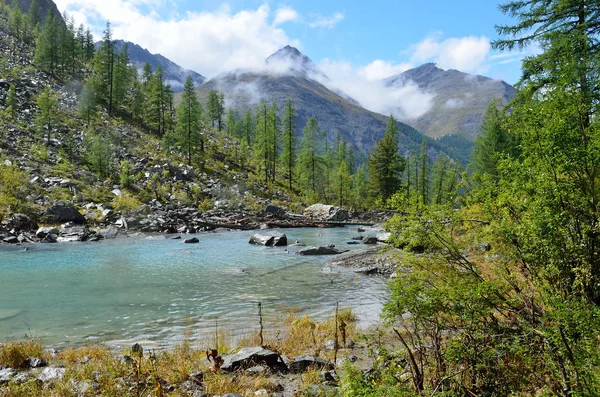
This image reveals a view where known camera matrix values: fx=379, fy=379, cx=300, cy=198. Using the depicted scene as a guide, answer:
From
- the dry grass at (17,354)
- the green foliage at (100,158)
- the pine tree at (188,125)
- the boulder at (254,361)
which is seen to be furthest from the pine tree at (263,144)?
the boulder at (254,361)

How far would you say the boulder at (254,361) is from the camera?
755 centimetres

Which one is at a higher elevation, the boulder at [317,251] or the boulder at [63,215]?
the boulder at [63,215]

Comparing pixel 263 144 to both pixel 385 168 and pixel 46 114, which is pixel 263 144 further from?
pixel 46 114

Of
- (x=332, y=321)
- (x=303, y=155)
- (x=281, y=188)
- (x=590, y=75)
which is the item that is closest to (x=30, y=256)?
(x=332, y=321)

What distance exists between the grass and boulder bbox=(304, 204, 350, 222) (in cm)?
4443

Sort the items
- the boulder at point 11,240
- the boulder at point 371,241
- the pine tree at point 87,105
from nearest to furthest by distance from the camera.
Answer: the boulder at point 11,240 < the boulder at point 371,241 < the pine tree at point 87,105

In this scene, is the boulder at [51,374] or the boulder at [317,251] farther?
the boulder at [317,251]

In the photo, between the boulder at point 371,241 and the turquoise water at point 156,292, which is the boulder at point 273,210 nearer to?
the boulder at point 371,241

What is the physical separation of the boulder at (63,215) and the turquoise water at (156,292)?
739cm

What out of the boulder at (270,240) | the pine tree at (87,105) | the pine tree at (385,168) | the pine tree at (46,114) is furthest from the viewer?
the pine tree at (87,105)

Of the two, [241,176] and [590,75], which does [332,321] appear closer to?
[590,75]

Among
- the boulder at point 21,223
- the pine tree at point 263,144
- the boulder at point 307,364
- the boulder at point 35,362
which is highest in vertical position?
the pine tree at point 263,144

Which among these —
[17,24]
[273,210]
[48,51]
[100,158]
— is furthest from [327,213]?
[17,24]

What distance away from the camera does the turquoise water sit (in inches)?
451
